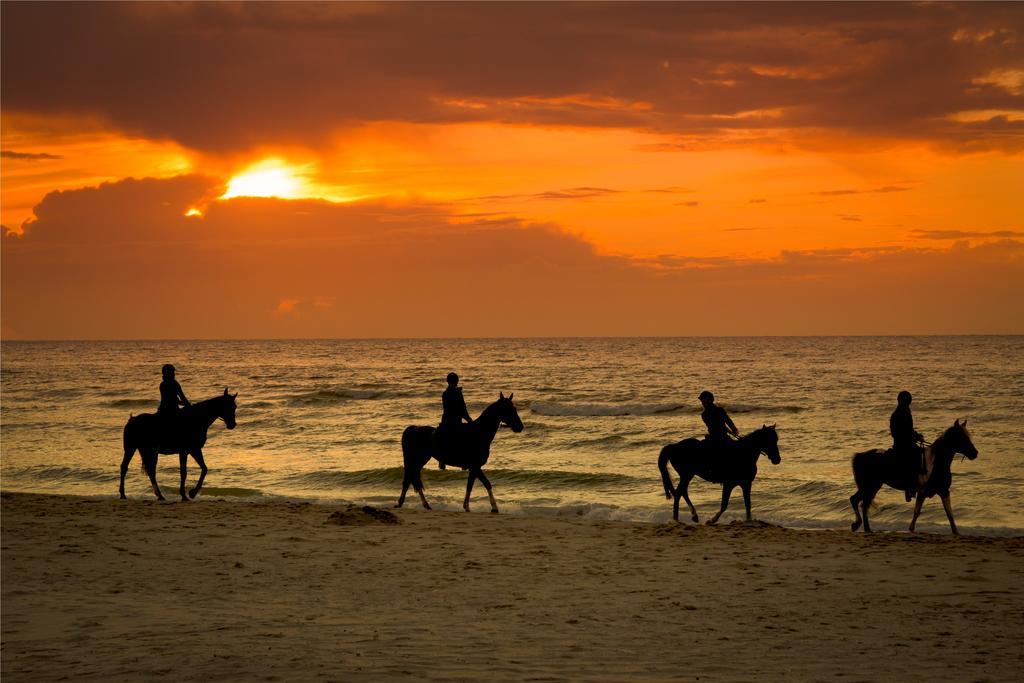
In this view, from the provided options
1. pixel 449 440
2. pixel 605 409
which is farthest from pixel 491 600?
pixel 605 409

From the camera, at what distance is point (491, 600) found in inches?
432

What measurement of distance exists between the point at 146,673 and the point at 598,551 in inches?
283

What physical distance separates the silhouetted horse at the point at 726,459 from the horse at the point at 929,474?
1391mm

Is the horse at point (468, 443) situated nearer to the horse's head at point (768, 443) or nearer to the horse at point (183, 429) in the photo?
the horse at point (183, 429)

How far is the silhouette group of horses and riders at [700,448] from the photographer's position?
601 inches

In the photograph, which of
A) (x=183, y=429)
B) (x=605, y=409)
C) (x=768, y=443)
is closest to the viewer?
(x=768, y=443)

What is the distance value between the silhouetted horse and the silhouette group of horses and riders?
2 centimetres

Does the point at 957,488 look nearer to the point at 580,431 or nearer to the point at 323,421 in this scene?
the point at 580,431

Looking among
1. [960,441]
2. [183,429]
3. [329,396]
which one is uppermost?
[960,441]

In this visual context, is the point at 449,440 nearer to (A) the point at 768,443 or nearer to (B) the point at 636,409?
(A) the point at 768,443

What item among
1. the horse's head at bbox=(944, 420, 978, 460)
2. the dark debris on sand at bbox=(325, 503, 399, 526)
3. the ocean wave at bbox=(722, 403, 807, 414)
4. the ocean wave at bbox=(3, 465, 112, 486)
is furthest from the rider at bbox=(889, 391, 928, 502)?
the ocean wave at bbox=(722, 403, 807, 414)

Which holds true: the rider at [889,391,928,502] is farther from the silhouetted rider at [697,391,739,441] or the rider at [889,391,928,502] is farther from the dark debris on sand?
the dark debris on sand

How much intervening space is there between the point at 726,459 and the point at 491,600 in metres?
6.52

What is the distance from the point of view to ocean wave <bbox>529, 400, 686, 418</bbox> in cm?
4531
